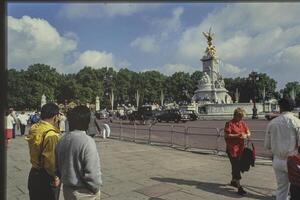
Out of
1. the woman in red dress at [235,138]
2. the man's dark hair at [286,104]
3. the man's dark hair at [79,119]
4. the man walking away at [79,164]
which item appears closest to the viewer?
the man walking away at [79,164]

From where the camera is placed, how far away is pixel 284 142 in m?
6.00

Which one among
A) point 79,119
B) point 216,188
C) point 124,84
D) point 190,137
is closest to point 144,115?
point 190,137

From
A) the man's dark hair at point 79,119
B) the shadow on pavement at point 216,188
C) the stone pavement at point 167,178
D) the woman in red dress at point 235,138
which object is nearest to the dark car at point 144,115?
the stone pavement at point 167,178

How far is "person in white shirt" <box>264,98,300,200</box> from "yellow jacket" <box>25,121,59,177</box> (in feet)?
10.5

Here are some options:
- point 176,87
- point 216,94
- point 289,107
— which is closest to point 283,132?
point 289,107

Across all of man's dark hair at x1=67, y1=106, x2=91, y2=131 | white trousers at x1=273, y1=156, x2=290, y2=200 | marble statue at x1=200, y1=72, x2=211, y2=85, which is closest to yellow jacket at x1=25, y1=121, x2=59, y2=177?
man's dark hair at x1=67, y1=106, x2=91, y2=131

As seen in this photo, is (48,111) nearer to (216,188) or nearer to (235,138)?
(235,138)

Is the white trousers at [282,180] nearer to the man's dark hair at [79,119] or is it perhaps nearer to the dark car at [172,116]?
the man's dark hair at [79,119]

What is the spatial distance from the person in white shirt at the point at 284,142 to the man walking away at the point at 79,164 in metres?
2.94

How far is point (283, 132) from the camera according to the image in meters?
6.04

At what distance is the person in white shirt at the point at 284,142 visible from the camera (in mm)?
5957

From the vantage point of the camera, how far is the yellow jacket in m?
4.57

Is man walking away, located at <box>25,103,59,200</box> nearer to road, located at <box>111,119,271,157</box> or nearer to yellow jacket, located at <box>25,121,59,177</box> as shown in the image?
yellow jacket, located at <box>25,121,59,177</box>

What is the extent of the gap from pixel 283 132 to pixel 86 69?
13190cm
